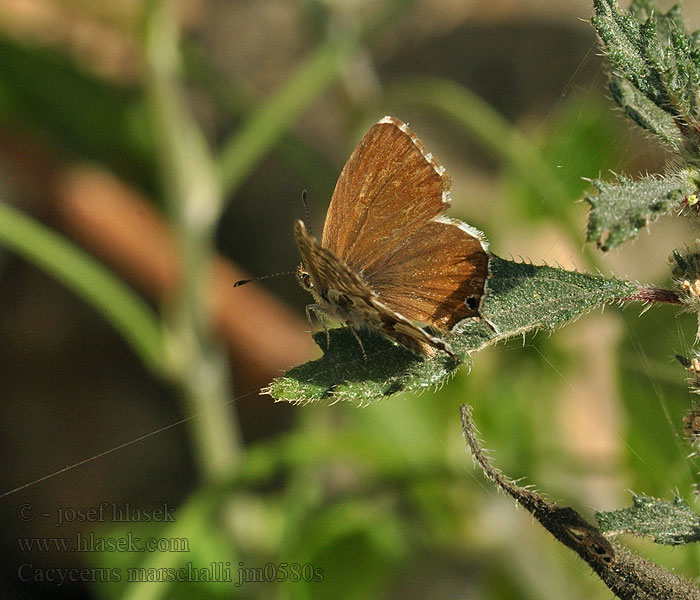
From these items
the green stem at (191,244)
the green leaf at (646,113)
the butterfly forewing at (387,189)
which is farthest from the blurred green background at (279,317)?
the butterfly forewing at (387,189)

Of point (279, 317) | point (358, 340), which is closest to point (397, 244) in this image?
point (358, 340)

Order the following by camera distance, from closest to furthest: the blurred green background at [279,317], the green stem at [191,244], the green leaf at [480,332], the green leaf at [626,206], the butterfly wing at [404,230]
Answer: the green leaf at [626,206]
the green leaf at [480,332]
the butterfly wing at [404,230]
the blurred green background at [279,317]
the green stem at [191,244]

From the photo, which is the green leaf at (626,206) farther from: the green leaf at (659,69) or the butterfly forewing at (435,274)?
the butterfly forewing at (435,274)

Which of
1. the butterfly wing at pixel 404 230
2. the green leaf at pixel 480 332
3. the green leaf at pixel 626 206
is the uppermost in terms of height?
the butterfly wing at pixel 404 230

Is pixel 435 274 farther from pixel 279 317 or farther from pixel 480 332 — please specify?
pixel 279 317

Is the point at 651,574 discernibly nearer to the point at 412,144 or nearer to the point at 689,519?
the point at 689,519

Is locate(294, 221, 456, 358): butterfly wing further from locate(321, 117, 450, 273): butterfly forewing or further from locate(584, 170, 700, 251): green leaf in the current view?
locate(584, 170, 700, 251): green leaf
